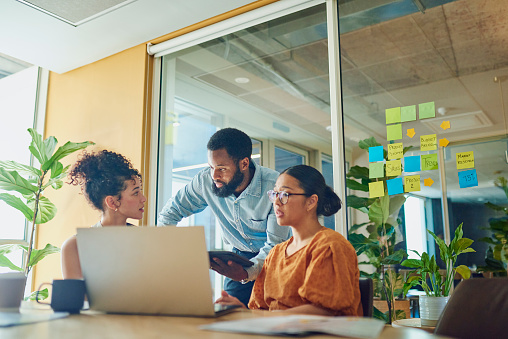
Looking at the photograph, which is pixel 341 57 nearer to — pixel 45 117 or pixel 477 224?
pixel 477 224

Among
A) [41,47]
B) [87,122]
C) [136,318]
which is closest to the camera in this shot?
Answer: [136,318]

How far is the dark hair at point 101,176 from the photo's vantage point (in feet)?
7.51

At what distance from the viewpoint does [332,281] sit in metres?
1.55

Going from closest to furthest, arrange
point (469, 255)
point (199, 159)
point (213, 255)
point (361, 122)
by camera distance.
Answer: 1. point (213, 255)
2. point (469, 255)
3. point (361, 122)
4. point (199, 159)

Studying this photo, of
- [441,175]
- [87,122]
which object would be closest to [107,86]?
[87,122]

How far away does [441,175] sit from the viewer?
2.44m

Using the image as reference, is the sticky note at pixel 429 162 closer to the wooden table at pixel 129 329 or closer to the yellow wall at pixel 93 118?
the wooden table at pixel 129 329

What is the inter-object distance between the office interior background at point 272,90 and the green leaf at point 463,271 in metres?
0.03

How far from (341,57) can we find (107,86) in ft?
6.49

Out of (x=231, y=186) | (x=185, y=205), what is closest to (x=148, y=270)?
(x=231, y=186)

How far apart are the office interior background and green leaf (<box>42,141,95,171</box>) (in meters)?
0.25

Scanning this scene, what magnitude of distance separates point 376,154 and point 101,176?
1.48m

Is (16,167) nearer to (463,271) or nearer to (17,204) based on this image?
(17,204)

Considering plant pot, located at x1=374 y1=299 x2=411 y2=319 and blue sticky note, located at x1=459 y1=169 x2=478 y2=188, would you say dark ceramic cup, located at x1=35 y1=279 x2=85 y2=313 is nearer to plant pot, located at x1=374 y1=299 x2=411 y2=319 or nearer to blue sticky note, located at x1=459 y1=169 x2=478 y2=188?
plant pot, located at x1=374 y1=299 x2=411 y2=319
